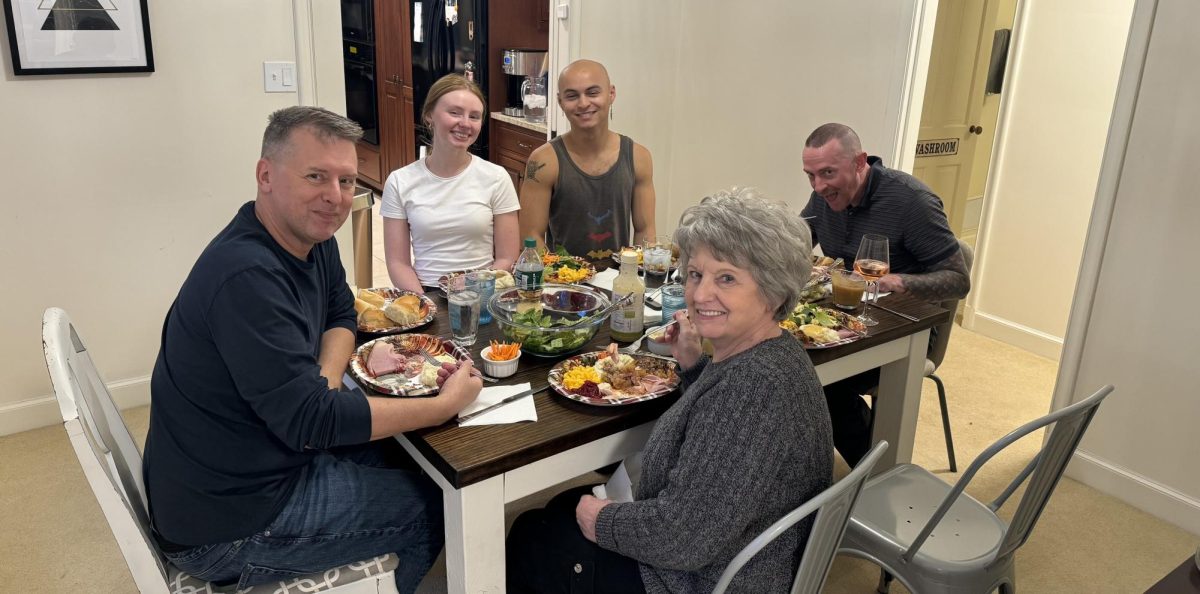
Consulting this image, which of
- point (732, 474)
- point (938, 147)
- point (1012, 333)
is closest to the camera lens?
point (732, 474)

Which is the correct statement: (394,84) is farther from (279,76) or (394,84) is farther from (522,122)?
(279,76)

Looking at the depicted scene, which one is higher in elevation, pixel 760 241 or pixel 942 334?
pixel 760 241

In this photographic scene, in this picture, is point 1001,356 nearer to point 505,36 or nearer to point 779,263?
point 779,263

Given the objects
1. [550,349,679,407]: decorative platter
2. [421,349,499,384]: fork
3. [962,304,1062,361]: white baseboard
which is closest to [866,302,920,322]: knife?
[550,349,679,407]: decorative platter

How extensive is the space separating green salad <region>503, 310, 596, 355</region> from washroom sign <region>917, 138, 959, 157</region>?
354cm

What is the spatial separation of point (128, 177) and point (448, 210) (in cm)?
125

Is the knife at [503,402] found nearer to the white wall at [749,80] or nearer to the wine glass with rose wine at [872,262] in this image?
the wine glass with rose wine at [872,262]

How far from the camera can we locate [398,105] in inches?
242

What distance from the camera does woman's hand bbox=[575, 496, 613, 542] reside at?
1495 millimetres

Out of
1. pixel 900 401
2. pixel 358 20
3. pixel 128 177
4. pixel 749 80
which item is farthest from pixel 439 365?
pixel 358 20

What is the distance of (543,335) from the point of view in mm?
1788

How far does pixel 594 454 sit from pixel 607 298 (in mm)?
570

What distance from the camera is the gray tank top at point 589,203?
9.27ft

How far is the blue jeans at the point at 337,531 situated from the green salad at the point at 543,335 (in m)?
0.36
